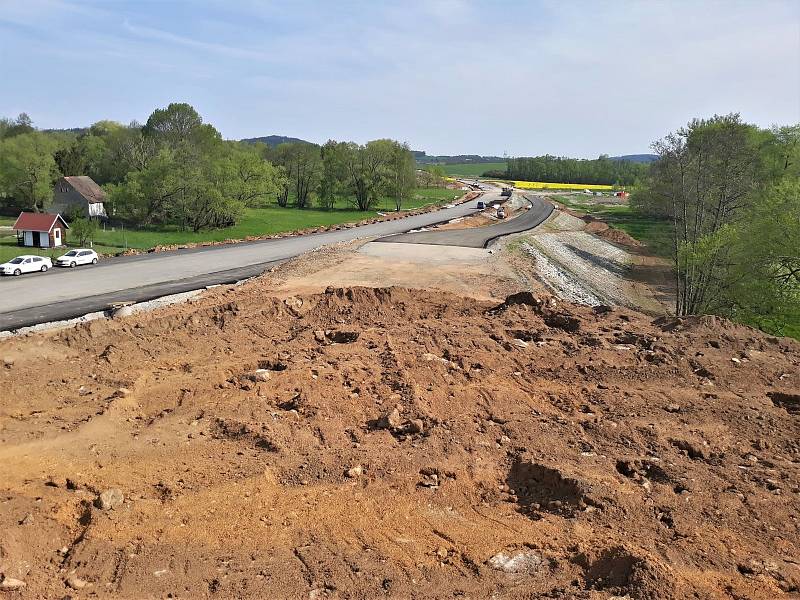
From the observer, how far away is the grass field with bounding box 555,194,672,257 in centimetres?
5678

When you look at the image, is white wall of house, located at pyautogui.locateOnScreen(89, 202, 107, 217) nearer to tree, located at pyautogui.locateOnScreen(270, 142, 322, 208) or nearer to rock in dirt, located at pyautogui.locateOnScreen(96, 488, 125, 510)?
tree, located at pyautogui.locateOnScreen(270, 142, 322, 208)

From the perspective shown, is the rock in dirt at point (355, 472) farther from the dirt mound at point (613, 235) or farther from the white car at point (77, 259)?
the dirt mound at point (613, 235)

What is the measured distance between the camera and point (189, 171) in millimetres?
57531

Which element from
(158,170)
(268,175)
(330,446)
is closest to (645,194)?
(268,175)

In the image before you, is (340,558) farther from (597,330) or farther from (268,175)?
(268,175)

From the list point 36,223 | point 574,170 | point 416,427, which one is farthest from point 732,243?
point 574,170

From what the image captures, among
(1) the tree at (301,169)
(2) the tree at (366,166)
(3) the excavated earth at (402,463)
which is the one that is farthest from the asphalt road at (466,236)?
(1) the tree at (301,169)

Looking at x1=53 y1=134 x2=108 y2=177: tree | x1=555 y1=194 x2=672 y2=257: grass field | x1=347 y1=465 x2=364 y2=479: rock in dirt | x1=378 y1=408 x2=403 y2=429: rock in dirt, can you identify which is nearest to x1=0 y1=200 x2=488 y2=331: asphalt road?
x1=378 y1=408 x2=403 y2=429: rock in dirt

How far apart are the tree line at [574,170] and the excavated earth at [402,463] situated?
147 meters

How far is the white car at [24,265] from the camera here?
33531 mm

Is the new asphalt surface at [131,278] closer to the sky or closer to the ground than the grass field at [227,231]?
closer to the ground

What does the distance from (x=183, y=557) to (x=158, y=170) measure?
55254 mm

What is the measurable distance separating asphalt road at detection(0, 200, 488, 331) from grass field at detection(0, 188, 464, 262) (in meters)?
6.19

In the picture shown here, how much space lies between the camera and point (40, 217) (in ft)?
149
